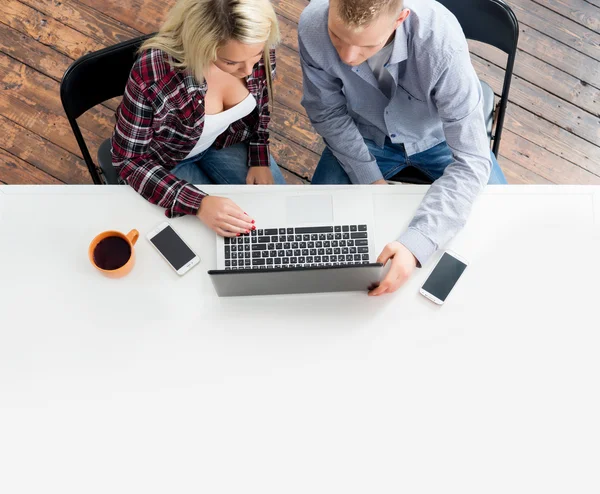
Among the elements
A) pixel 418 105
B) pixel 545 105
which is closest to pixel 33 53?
pixel 418 105

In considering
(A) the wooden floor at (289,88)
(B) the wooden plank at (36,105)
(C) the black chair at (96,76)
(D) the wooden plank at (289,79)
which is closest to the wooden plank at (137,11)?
(A) the wooden floor at (289,88)

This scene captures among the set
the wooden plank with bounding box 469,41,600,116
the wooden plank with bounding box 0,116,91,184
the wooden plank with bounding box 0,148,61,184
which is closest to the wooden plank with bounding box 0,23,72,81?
the wooden plank with bounding box 0,116,91,184

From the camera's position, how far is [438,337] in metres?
1.19

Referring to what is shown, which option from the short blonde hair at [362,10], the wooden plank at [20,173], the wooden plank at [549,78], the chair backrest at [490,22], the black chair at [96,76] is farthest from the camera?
the wooden plank at [549,78]

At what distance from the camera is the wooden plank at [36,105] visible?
2.13 metres

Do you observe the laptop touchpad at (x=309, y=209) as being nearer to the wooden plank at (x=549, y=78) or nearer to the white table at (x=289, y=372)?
the white table at (x=289, y=372)

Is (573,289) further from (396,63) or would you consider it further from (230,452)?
(230,452)

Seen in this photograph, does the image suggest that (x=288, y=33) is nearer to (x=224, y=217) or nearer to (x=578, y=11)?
(x=578, y=11)

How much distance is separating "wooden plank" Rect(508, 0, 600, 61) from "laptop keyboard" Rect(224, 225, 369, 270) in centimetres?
148

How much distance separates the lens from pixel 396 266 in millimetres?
1182

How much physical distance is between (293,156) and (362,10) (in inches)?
43.4

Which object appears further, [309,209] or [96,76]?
[96,76]

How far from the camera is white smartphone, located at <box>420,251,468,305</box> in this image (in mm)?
1210

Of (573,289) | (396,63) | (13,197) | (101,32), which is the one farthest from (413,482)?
(101,32)
